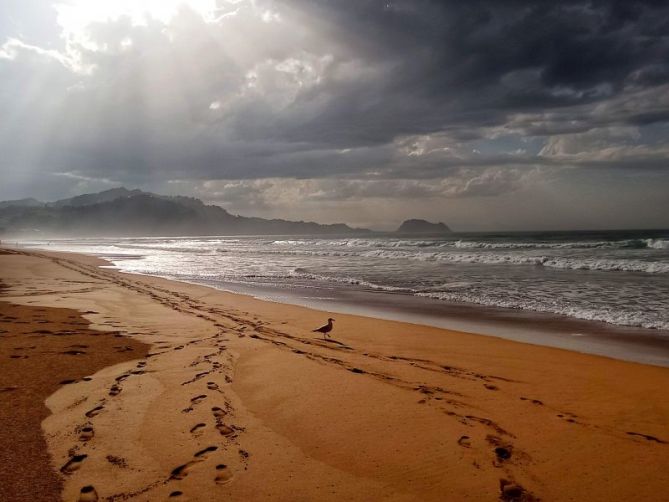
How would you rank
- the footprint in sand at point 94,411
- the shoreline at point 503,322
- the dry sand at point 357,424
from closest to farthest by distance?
the dry sand at point 357,424, the footprint in sand at point 94,411, the shoreline at point 503,322

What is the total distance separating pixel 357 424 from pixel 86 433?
2.57m

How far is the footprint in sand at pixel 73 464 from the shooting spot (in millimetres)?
3352

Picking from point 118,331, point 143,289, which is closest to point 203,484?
point 118,331

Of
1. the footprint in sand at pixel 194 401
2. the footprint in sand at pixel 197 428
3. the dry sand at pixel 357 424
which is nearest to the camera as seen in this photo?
the dry sand at pixel 357 424

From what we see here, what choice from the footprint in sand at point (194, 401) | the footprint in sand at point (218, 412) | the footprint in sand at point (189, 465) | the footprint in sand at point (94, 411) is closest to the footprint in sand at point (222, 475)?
the footprint in sand at point (189, 465)

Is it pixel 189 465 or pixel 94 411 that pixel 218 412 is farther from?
pixel 94 411

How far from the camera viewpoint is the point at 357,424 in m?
4.42

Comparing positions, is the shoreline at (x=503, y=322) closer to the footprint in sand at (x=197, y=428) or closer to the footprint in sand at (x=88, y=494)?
the footprint in sand at (x=197, y=428)

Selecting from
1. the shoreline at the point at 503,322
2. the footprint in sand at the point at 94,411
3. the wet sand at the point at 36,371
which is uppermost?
the wet sand at the point at 36,371

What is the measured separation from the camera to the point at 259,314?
11.3 meters

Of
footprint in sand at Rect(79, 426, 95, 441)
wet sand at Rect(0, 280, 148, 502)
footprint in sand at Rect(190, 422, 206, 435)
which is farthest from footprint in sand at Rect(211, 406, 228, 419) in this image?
wet sand at Rect(0, 280, 148, 502)

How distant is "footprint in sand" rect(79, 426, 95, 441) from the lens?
3.90 m

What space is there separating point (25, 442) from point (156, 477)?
1365 mm

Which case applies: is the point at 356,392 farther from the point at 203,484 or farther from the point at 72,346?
the point at 72,346
